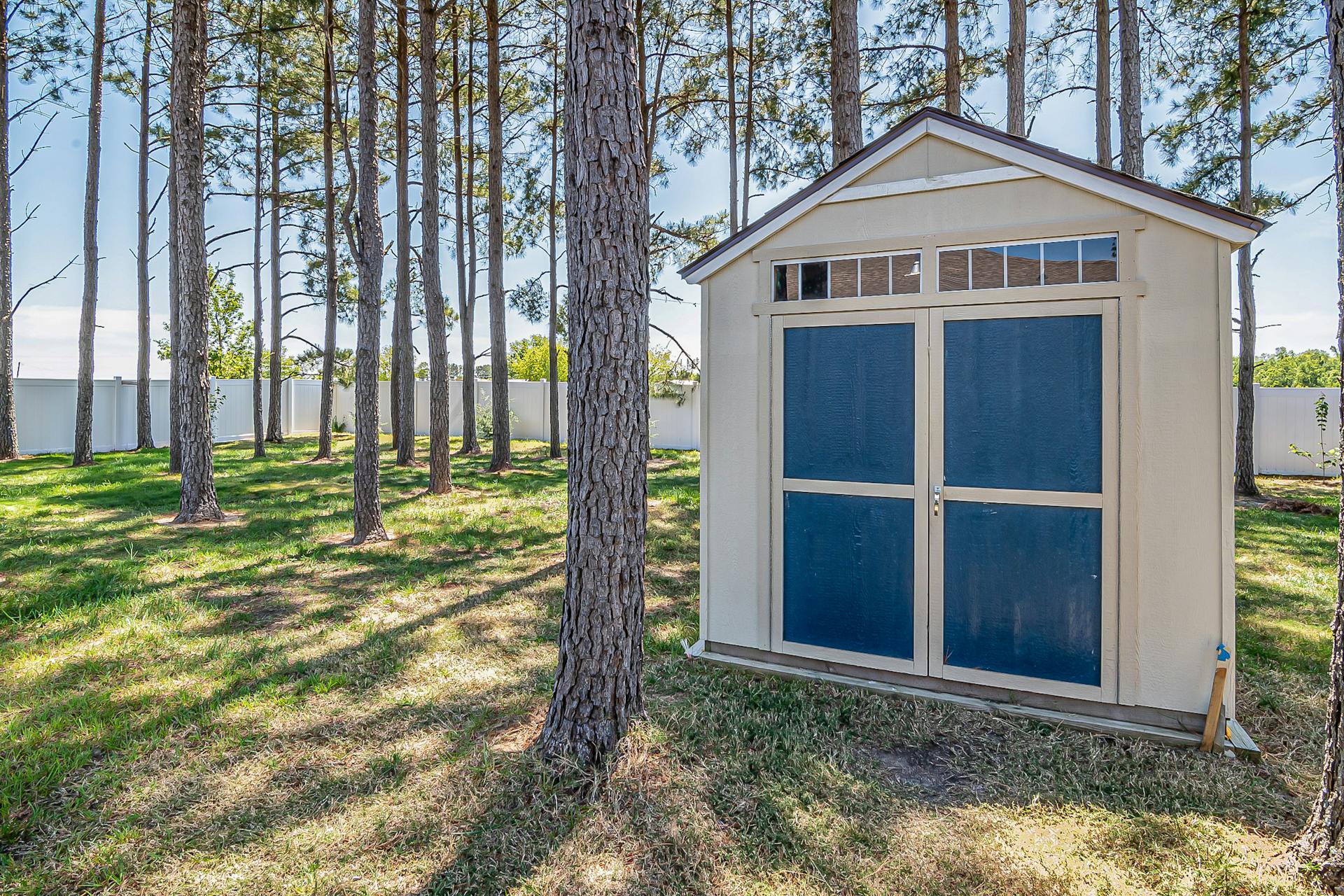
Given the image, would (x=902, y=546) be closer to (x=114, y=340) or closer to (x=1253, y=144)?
(x=1253, y=144)

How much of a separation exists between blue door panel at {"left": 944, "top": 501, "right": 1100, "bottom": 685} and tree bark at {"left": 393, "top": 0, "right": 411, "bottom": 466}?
8.28 meters

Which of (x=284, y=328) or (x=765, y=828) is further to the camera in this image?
(x=284, y=328)

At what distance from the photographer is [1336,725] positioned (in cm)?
191

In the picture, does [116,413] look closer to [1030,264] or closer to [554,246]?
[554,246]

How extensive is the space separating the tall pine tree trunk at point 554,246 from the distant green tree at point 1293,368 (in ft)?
108

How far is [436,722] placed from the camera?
2.95 meters

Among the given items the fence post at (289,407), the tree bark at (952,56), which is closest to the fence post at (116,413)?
the fence post at (289,407)

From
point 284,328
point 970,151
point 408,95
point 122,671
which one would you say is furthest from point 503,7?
point 122,671

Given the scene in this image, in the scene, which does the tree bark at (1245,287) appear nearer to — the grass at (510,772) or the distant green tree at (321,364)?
the grass at (510,772)

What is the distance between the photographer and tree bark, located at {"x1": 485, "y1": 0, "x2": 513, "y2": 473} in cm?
1072

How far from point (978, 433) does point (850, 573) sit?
922 mm

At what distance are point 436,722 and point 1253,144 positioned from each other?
1279 centimetres

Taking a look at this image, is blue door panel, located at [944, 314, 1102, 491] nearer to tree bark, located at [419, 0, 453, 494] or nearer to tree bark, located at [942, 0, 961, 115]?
tree bark, located at [942, 0, 961, 115]

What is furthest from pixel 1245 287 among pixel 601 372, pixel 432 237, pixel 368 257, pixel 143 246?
pixel 143 246
